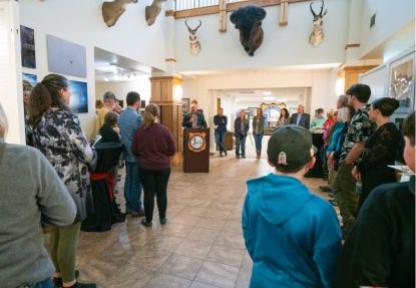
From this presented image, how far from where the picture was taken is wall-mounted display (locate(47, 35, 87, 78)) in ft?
12.3

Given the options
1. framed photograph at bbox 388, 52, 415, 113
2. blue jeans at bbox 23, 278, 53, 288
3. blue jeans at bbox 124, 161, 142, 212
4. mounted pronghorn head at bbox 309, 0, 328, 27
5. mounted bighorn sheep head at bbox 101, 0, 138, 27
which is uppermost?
mounted pronghorn head at bbox 309, 0, 328, 27

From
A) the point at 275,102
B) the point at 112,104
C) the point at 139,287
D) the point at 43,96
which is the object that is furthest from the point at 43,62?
the point at 275,102

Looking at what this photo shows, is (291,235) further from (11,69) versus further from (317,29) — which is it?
(317,29)

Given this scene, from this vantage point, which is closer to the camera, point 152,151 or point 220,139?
point 152,151

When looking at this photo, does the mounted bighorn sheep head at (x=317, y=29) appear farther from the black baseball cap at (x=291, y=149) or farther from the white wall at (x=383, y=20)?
the black baseball cap at (x=291, y=149)

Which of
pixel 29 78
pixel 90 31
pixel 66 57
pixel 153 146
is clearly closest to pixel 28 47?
pixel 29 78

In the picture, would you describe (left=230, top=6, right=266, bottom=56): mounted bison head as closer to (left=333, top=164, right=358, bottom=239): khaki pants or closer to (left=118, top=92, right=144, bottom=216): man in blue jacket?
(left=118, top=92, right=144, bottom=216): man in blue jacket

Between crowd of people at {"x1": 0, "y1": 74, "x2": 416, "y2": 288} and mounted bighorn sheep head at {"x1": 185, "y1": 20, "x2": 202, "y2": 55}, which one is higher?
mounted bighorn sheep head at {"x1": 185, "y1": 20, "x2": 202, "y2": 55}

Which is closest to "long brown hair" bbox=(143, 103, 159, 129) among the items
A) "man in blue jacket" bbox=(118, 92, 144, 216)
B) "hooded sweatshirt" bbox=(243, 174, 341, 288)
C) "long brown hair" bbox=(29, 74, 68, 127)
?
"man in blue jacket" bbox=(118, 92, 144, 216)

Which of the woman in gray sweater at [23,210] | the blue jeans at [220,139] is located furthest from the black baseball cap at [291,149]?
the blue jeans at [220,139]

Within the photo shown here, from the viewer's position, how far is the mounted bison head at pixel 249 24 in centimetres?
602

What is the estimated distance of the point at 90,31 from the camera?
448 cm

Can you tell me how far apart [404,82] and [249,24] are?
424 cm

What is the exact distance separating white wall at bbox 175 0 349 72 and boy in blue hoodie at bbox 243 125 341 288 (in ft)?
19.7
